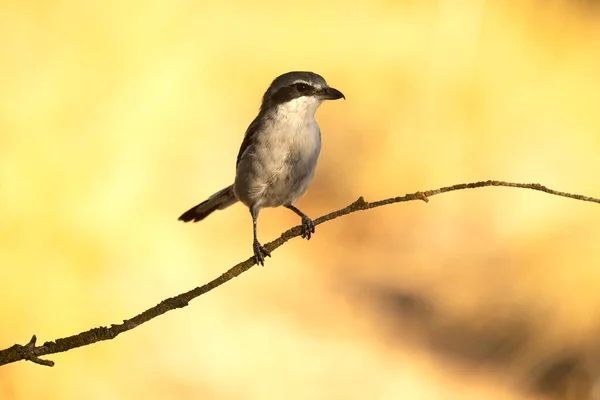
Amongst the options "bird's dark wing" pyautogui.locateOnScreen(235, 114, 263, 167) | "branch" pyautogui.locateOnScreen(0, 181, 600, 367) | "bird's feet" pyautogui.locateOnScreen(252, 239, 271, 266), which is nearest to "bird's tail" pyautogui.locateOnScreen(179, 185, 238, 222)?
"bird's dark wing" pyautogui.locateOnScreen(235, 114, 263, 167)

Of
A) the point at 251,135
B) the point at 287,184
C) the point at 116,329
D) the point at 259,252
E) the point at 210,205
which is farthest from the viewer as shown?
the point at 210,205

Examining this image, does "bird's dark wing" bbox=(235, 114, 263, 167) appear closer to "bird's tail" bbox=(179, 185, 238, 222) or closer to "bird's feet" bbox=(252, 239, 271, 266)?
"bird's tail" bbox=(179, 185, 238, 222)

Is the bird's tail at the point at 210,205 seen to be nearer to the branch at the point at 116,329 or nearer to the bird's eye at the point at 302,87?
the bird's eye at the point at 302,87

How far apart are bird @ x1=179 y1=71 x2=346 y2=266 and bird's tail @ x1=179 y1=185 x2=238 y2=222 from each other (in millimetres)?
381

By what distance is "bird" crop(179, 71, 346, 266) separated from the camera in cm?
360

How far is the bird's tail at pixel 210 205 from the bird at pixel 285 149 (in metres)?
0.38

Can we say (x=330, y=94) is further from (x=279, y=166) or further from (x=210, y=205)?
(x=210, y=205)

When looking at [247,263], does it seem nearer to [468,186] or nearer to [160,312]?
[160,312]

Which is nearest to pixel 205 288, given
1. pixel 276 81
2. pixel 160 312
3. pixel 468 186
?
pixel 160 312

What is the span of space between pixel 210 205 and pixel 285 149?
0.94m

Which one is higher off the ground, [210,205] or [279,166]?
[210,205]

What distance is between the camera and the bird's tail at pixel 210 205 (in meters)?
4.23

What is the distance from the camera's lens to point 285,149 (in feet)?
11.8

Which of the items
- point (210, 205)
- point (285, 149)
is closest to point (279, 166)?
point (285, 149)
